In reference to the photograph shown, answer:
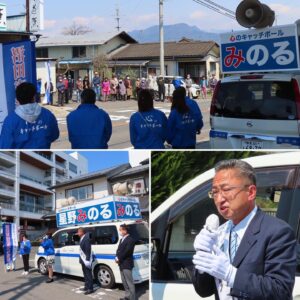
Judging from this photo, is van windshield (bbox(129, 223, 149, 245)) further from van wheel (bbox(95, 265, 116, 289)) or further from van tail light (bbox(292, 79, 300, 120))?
van tail light (bbox(292, 79, 300, 120))

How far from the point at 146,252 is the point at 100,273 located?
0.31 metres

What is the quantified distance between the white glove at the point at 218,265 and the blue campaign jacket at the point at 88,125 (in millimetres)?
3579

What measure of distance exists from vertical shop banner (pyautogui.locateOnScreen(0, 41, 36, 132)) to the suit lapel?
16.9ft

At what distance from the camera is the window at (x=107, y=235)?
2605 millimetres

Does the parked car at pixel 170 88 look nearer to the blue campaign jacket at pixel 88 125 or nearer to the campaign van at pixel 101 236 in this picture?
the blue campaign jacket at pixel 88 125

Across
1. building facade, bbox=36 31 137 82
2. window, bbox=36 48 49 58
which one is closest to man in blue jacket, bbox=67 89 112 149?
building facade, bbox=36 31 137 82

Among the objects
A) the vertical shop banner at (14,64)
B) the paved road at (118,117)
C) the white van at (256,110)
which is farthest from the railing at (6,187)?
the paved road at (118,117)

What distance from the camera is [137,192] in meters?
2.76

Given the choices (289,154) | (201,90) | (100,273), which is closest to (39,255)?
(100,273)

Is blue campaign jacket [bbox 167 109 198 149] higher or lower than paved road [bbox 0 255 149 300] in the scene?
higher

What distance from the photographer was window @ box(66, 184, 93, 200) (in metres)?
2.64

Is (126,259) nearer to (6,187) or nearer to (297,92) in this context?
(6,187)

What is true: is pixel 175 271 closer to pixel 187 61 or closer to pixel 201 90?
pixel 201 90

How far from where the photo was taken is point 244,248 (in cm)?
195
